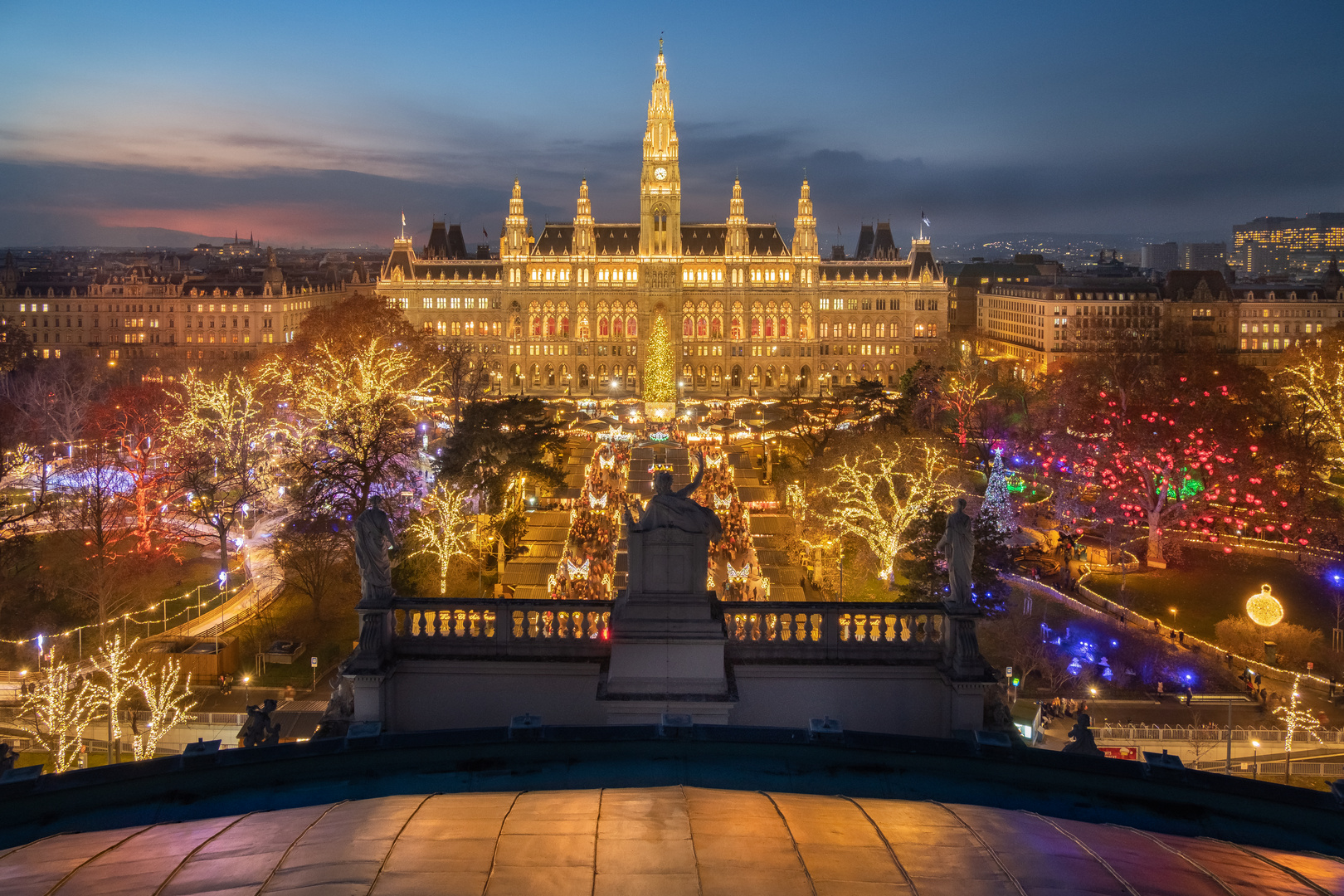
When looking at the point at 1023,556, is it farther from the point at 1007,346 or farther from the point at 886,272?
the point at 1007,346

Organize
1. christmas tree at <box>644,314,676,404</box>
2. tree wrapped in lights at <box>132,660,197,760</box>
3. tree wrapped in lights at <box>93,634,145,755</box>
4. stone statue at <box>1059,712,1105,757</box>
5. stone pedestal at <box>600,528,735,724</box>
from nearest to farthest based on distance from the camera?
stone statue at <box>1059,712,1105,757</box>, stone pedestal at <box>600,528,735,724</box>, tree wrapped in lights at <box>132,660,197,760</box>, tree wrapped in lights at <box>93,634,145,755</box>, christmas tree at <box>644,314,676,404</box>

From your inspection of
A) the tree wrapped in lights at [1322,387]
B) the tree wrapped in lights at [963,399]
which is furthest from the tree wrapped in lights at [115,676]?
the tree wrapped in lights at [1322,387]

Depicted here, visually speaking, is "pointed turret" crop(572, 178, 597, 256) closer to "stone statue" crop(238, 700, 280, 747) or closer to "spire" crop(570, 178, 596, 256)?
"spire" crop(570, 178, 596, 256)

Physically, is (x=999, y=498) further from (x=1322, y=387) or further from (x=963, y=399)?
(x=1322, y=387)

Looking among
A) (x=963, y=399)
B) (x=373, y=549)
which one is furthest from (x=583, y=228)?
(x=373, y=549)

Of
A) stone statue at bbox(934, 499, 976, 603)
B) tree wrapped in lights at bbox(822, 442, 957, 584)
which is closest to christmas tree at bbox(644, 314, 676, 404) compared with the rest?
tree wrapped in lights at bbox(822, 442, 957, 584)

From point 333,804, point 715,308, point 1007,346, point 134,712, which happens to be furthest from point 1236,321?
point 333,804

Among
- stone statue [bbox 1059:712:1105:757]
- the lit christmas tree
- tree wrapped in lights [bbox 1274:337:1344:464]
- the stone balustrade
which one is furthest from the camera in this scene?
tree wrapped in lights [bbox 1274:337:1344:464]
